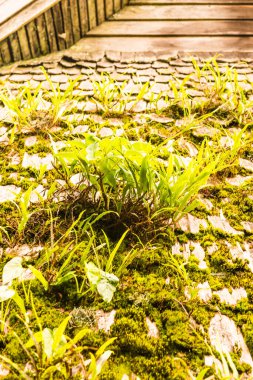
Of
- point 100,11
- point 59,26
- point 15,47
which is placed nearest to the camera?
point 15,47

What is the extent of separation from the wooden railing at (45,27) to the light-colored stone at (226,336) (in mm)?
2849

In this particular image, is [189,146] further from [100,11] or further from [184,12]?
[184,12]

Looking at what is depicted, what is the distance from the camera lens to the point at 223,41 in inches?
155

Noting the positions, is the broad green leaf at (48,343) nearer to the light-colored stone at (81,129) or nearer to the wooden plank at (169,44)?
the light-colored stone at (81,129)

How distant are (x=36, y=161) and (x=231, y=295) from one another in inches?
55.4

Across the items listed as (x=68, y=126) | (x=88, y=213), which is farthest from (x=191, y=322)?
(x=68, y=126)

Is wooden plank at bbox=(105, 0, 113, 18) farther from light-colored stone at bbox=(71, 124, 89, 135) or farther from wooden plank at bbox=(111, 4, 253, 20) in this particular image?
light-colored stone at bbox=(71, 124, 89, 135)

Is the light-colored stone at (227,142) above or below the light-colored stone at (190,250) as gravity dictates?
above

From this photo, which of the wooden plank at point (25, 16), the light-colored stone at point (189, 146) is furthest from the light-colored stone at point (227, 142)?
the wooden plank at point (25, 16)

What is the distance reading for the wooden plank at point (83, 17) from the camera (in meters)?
3.72

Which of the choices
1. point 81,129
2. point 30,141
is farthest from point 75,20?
point 30,141

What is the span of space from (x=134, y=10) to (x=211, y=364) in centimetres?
426

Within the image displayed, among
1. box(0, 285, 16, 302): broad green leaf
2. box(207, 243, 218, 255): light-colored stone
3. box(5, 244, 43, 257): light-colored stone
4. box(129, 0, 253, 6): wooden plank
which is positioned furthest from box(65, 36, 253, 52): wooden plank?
box(0, 285, 16, 302): broad green leaf

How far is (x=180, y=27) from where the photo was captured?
419 cm
